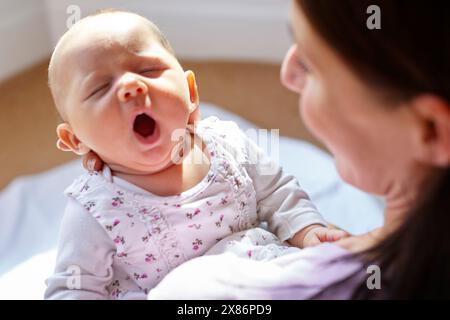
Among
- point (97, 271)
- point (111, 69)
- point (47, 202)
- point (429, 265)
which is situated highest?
point (111, 69)

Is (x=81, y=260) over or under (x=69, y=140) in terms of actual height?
under

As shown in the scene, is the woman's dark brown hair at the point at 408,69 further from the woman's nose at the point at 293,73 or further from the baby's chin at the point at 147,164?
the baby's chin at the point at 147,164

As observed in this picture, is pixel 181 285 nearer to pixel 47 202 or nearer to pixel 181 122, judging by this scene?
pixel 181 122

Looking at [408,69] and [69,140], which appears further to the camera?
[69,140]

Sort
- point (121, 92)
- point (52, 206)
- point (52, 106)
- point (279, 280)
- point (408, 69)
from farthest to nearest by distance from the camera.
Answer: point (52, 106) < point (52, 206) < point (121, 92) < point (279, 280) < point (408, 69)

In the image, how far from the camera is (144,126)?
835mm

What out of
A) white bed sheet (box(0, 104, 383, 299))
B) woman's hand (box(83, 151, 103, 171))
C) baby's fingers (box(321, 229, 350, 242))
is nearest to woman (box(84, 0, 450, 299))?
baby's fingers (box(321, 229, 350, 242))

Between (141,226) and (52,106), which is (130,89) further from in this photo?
(52,106)

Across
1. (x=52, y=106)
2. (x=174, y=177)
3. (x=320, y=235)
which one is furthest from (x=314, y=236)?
(x=52, y=106)

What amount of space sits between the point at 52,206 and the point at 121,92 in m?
0.63

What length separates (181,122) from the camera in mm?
844

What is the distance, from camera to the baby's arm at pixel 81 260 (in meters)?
0.81
